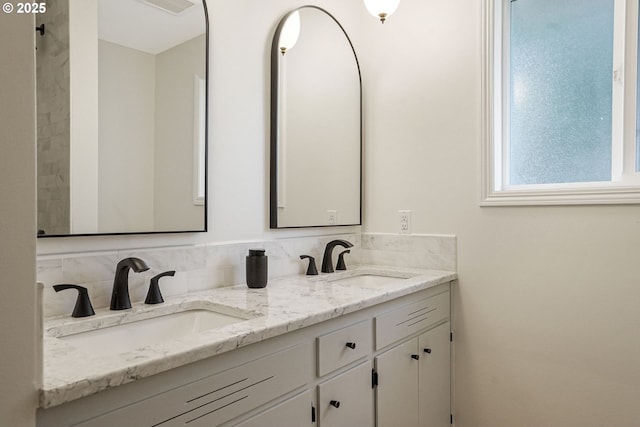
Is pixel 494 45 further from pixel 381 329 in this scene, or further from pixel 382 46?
pixel 381 329

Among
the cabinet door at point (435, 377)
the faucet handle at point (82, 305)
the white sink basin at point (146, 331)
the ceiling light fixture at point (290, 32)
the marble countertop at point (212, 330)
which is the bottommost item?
the cabinet door at point (435, 377)

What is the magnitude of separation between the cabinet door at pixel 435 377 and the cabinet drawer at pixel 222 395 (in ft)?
2.68

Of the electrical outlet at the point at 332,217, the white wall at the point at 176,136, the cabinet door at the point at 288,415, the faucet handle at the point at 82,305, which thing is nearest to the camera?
the cabinet door at the point at 288,415

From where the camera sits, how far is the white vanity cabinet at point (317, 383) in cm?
90

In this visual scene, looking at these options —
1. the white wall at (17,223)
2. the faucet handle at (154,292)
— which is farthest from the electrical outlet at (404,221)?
the white wall at (17,223)

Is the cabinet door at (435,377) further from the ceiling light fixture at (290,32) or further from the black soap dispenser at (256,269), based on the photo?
the ceiling light fixture at (290,32)

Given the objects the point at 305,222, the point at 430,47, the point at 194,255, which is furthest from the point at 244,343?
the point at 430,47

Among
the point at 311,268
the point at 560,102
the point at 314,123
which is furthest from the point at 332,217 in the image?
the point at 560,102

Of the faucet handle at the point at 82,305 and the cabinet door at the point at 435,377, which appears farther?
the cabinet door at the point at 435,377

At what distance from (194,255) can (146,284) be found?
216 millimetres

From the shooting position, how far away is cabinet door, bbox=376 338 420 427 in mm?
1638

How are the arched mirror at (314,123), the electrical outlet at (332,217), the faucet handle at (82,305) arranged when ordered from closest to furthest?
the faucet handle at (82,305), the arched mirror at (314,123), the electrical outlet at (332,217)

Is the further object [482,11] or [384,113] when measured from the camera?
[384,113]

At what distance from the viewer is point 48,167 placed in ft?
4.22
